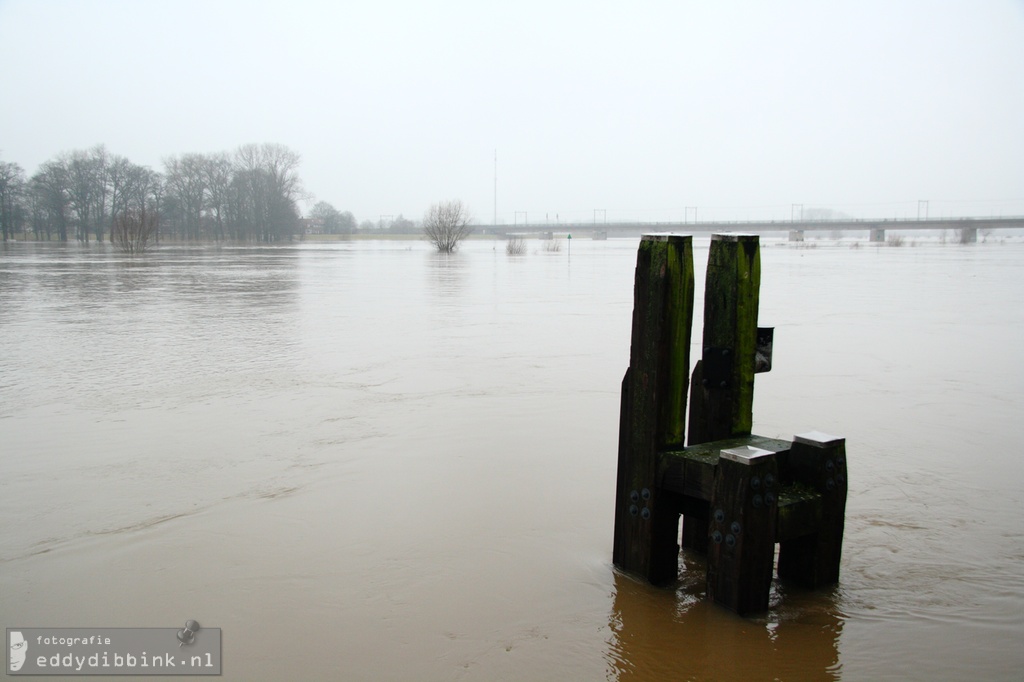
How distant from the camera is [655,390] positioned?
4.50m

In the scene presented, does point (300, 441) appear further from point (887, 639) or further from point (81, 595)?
point (887, 639)

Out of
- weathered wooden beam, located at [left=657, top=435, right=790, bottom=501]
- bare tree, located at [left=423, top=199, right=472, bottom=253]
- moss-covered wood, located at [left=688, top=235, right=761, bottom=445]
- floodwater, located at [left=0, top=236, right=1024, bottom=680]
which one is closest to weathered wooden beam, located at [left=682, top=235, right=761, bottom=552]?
moss-covered wood, located at [left=688, top=235, right=761, bottom=445]

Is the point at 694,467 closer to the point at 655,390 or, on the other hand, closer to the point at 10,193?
the point at 655,390

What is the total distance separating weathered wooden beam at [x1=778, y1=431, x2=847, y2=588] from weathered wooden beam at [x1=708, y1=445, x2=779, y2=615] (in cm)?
24

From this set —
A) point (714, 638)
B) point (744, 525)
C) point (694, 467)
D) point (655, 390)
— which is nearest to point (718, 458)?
point (694, 467)

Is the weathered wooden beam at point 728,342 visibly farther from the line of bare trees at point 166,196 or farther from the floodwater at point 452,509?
the line of bare trees at point 166,196

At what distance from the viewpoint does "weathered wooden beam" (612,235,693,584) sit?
4473 millimetres

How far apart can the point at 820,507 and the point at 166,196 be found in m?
109

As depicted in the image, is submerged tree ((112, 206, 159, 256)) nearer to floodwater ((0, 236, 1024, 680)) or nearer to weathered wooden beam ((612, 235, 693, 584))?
floodwater ((0, 236, 1024, 680))

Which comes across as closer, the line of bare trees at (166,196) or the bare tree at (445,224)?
the bare tree at (445,224)

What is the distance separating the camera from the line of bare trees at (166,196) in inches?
3531

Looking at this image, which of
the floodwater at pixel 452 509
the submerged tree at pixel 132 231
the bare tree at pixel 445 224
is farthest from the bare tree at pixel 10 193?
the floodwater at pixel 452 509

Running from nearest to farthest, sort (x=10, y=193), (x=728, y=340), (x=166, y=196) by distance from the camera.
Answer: (x=728, y=340) → (x=10, y=193) → (x=166, y=196)

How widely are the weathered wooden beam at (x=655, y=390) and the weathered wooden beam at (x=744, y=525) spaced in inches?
16.6
